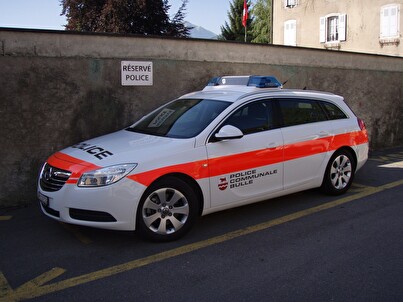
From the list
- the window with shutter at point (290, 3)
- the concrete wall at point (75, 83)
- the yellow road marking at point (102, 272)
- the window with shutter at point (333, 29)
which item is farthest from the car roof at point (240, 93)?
the window with shutter at point (290, 3)

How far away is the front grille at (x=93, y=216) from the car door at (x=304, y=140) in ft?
7.71

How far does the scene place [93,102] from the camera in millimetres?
6645

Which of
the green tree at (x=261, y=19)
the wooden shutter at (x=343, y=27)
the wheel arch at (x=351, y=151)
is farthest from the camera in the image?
the green tree at (x=261, y=19)

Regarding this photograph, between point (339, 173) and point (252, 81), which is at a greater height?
point (252, 81)

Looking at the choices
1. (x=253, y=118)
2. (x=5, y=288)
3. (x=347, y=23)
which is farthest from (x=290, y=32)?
(x=5, y=288)

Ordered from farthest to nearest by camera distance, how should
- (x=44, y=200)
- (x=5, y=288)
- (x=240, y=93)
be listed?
1. (x=240, y=93)
2. (x=44, y=200)
3. (x=5, y=288)

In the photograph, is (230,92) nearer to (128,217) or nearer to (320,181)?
(320,181)

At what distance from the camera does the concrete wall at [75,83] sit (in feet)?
19.7

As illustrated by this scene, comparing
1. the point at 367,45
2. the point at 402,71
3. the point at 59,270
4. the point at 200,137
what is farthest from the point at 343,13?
the point at 59,270

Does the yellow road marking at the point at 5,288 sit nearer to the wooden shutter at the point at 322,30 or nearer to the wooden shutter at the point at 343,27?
the wooden shutter at the point at 343,27

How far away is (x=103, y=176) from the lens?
4.20m

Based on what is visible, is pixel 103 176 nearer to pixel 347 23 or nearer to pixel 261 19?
pixel 347 23

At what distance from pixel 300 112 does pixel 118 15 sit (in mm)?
18987

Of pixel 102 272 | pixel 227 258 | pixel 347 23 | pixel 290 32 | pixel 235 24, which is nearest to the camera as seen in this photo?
pixel 102 272
